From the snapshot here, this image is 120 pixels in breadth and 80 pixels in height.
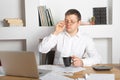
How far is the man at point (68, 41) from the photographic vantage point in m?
2.52

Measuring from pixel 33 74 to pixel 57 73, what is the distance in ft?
0.67

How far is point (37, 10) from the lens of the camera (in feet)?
10.1

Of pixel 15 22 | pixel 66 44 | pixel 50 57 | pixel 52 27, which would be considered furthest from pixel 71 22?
pixel 15 22

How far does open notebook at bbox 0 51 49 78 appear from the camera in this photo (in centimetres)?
154

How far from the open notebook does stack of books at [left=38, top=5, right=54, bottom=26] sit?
1.51m

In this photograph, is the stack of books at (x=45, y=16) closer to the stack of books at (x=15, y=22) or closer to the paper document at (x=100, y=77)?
the stack of books at (x=15, y=22)

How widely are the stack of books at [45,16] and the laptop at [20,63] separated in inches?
59.4

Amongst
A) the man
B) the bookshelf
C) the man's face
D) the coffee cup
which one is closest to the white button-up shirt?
the man

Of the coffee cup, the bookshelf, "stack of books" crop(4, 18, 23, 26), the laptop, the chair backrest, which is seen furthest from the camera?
"stack of books" crop(4, 18, 23, 26)

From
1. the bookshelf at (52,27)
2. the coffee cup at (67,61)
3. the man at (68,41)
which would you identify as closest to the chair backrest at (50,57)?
the man at (68,41)

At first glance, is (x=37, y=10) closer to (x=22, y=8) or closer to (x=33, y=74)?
(x=22, y=8)

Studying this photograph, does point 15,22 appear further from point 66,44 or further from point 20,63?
point 20,63

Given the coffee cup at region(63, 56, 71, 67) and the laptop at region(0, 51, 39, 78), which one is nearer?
the laptop at region(0, 51, 39, 78)

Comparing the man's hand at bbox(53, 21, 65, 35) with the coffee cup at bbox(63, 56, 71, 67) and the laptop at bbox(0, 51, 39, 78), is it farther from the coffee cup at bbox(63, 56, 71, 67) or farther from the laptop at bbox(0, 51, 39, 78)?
the laptop at bbox(0, 51, 39, 78)
